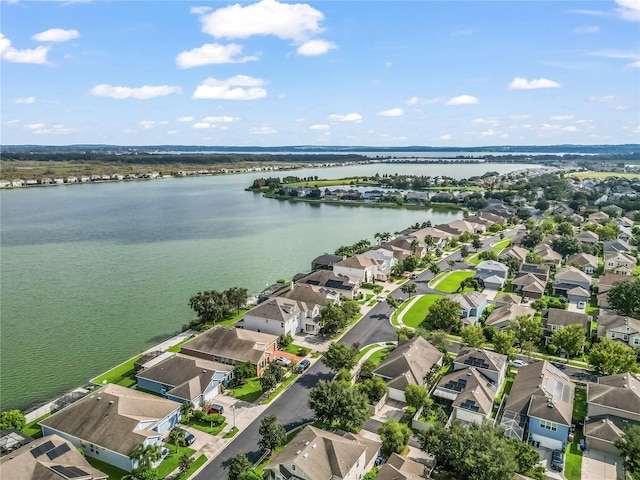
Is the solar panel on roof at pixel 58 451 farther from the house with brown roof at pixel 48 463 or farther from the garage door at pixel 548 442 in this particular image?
the garage door at pixel 548 442

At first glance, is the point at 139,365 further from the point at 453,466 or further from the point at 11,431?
the point at 453,466

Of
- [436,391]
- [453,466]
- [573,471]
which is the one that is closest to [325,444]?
[453,466]

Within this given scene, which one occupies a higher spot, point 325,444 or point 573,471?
point 325,444

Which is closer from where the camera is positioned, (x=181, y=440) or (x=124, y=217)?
(x=181, y=440)

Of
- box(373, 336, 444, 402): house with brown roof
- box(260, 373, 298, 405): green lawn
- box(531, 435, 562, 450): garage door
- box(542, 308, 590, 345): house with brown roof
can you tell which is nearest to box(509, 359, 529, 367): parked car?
box(542, 308, 590, 345): house with brown roof

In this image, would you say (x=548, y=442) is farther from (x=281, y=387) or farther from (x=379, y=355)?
(x=281, y=387)

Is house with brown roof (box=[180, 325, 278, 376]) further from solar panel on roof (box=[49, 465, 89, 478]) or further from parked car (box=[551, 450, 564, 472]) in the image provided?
parked car (box=[551, 450, 564, 472])
